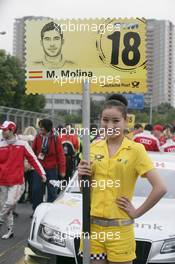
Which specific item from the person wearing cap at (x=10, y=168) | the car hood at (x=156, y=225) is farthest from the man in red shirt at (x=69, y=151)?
the car hood at (x=156, y=225)

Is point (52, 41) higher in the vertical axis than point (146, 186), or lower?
higher

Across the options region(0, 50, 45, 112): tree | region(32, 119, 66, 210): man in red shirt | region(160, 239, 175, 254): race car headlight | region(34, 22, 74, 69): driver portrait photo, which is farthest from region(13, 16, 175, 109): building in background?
region(0, 50, 45, 112): tree

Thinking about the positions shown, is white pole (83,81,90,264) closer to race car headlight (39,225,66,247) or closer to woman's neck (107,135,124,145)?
woman's neck (107,135,124,145)

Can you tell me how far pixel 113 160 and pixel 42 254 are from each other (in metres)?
2.12

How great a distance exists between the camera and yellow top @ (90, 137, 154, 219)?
11.6 feet

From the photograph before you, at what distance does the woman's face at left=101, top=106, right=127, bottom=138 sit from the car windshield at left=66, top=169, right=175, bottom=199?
3014 mm

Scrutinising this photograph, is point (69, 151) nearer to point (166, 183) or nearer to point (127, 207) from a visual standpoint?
point (166, 183)

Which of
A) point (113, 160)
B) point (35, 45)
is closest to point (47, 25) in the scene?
point (35, 45)

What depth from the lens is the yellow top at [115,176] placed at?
3.55 metres

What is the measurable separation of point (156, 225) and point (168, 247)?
0.31 metres

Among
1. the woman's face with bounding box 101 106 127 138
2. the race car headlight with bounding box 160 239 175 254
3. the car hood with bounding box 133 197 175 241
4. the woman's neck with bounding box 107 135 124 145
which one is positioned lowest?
the race car headlight with bounding box 160 239 175 254

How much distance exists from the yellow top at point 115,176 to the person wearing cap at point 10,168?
15.2 ft

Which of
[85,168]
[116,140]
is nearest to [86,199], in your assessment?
[85,168]

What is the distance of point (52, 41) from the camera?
13.0 ft
